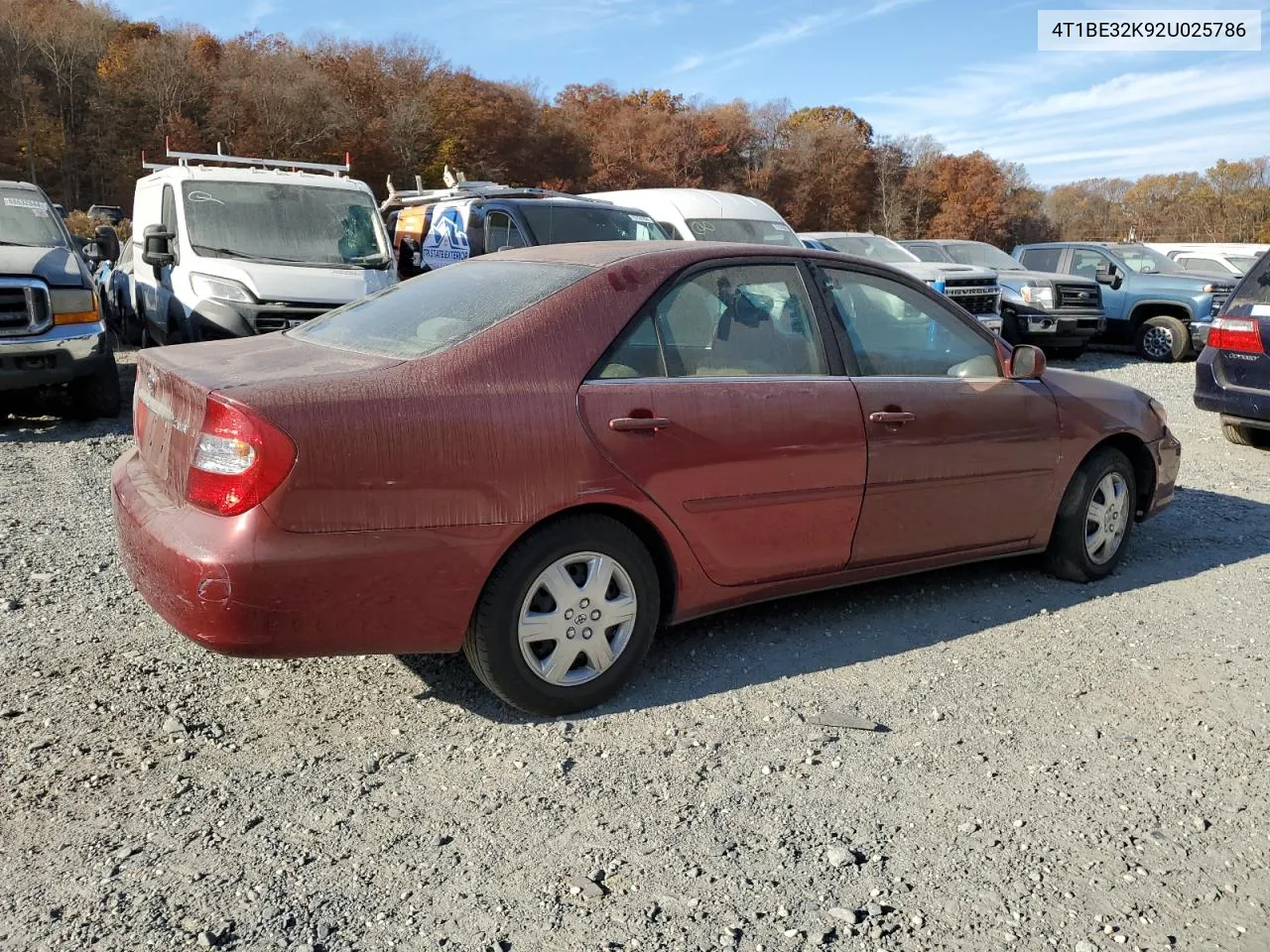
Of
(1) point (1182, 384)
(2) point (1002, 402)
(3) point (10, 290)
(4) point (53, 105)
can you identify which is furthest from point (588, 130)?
(2) point (1002, 402)

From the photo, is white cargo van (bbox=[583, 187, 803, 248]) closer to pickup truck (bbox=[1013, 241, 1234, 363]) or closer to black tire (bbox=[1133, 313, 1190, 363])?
pickup truck (bbox=[1013, 241, 1234, 363])

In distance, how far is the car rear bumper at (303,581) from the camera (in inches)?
119

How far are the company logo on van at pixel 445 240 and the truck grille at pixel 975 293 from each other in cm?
627

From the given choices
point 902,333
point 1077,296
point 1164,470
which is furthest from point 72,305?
point 1077,296

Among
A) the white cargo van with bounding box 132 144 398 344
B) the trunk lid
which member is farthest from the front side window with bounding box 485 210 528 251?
the trunk lid

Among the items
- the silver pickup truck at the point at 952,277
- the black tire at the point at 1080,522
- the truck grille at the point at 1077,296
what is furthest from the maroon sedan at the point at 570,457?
the truck grille at the point at 1077,296

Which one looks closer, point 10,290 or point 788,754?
point 788,754

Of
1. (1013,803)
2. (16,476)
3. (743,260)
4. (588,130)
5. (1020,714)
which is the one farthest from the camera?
(588,130)

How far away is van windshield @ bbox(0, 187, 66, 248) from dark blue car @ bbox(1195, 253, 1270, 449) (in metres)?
9.49

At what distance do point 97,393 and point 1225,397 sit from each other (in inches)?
357

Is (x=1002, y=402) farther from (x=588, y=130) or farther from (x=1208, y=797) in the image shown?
(x=588, y=130)

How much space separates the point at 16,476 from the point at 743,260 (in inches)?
202

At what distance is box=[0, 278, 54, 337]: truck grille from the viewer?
7922mm

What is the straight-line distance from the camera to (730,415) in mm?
3846
